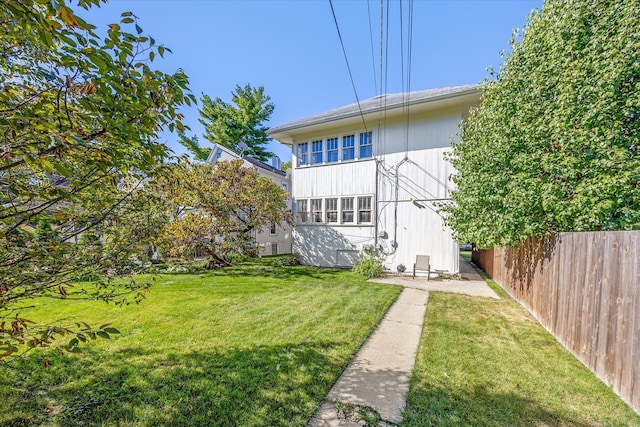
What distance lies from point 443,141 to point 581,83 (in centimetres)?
551

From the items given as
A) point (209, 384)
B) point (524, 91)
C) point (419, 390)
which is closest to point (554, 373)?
point (419, 390)

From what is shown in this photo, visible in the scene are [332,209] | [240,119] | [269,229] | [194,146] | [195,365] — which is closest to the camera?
[195,365]

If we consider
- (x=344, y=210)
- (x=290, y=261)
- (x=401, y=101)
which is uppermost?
(x=401, y=101)

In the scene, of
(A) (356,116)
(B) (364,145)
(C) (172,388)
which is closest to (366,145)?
(B) (364,145)

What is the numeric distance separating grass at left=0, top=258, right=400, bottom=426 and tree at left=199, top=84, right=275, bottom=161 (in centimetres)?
2238

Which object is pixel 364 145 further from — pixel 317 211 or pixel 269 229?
pixel 269 229

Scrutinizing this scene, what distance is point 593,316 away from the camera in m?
3.45

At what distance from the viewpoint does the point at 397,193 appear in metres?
10.9

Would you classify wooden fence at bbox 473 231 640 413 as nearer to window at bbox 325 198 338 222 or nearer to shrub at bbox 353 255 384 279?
shrub at bbox 353 255 384 279

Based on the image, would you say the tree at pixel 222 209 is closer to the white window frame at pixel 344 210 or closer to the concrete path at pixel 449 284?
the white window frame at pixel 344 210

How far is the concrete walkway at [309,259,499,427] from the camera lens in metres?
2.61

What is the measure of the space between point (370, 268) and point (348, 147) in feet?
18.2

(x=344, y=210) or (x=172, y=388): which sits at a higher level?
(x=344, y=210)

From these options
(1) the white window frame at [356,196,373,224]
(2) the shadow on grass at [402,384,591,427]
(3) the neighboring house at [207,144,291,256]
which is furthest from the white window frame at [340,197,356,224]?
(2) the shadow on grass at [402,384,591,427]
